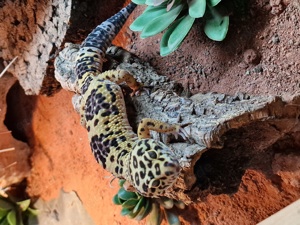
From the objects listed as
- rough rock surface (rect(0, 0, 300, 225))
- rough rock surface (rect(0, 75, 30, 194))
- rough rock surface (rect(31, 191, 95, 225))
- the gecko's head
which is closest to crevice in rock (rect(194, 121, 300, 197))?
rough rock surface (rect(0, 0, 300, 225))

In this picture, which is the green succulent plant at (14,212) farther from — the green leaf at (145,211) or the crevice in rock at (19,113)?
the green leaf at (145,211)

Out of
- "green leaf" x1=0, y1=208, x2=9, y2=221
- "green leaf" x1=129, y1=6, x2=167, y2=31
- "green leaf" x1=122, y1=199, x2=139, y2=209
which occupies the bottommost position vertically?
"green leaf" x1=122, y1=199, x2=139, y2=209

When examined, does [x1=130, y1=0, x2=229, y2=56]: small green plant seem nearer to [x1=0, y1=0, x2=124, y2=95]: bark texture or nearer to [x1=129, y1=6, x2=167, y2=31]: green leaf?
[x1=129, y1=6, x2=167, y2=31]: green leaf

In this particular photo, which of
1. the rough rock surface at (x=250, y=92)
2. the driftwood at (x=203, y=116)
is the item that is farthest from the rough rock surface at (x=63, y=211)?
the driftwood at (x=203, y=116)

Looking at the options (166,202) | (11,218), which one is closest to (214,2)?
(166,202)

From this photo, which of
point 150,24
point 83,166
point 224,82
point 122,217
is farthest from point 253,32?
point 83,166

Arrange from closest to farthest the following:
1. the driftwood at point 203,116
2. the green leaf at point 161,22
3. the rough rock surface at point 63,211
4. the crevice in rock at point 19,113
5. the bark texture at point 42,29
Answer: the driftwood at point 203,116 → the green leaf at point 161,22 → the bark texture at point 42,29 → the rough rock surface at point 63,211 → the crevice in rock at point 19,113

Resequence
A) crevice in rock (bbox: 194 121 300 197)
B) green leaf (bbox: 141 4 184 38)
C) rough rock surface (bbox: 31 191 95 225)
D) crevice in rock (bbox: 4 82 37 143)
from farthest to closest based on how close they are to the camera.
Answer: crevice in rock (bbox: 4 82 37 143) → rough rock surface (bbox: 31 191 95 225) → green leaf (bbox: 141 4 184 38) → crevice in rock (bbox: 194 121 300 197)

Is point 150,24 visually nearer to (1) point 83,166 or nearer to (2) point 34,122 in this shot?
(1) point 83,166

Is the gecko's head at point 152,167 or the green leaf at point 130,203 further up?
the gecko's head at point 152,167
